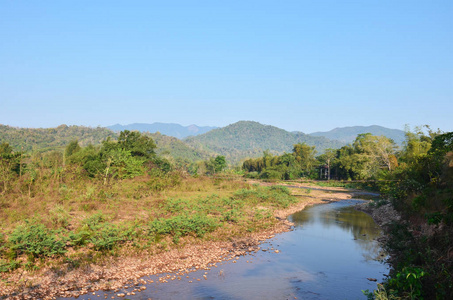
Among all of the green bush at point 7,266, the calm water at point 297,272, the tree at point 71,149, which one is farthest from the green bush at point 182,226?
the tree at point 71,149

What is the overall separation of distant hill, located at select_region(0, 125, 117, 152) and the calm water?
78.6 meters

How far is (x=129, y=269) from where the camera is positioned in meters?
12.1

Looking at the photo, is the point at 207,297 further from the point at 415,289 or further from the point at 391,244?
the point at 391,244

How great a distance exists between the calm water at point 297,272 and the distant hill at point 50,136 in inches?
3095

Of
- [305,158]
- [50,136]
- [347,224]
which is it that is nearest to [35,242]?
[347,224]

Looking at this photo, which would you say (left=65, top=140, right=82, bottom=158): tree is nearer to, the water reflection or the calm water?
the water reflection

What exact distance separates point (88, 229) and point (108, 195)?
268 inches

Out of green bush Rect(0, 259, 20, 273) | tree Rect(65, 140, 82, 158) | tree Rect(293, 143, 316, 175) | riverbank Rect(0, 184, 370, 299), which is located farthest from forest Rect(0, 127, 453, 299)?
tree Rect(293, 143, 316, 175)

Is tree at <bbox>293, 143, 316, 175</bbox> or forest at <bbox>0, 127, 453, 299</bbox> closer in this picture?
forest at <bbox>0, 127, 453, 299</bbox>

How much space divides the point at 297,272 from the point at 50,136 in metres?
114

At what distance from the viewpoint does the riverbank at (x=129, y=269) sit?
1014 cm

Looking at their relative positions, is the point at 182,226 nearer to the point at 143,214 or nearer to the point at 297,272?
the point at 143,214

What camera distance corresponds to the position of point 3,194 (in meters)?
17.2

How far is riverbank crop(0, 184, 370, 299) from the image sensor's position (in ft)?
33.3
